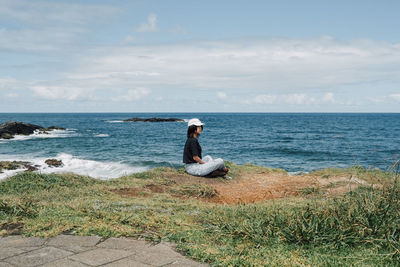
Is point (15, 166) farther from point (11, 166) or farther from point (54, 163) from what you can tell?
point (54, 163)

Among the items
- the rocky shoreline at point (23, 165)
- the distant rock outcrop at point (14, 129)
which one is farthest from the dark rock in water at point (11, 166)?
the distant rock outcrop at point (14, 129)

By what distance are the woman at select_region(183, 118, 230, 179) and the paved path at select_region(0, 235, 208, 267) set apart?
258 inches

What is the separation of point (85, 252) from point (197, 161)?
7.21 m

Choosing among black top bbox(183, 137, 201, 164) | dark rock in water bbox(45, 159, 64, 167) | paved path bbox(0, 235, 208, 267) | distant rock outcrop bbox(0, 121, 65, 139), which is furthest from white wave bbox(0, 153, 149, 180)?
distant rock outcrop bbox(0, 121, 65, 139)

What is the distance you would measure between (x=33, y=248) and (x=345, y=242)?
328cm

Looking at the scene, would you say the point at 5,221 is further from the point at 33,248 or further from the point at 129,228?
the point at 129,228

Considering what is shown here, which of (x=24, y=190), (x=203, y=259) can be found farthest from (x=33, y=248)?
(x=24, y=190)

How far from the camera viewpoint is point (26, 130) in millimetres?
46844

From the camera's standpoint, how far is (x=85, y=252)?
11.3 feet

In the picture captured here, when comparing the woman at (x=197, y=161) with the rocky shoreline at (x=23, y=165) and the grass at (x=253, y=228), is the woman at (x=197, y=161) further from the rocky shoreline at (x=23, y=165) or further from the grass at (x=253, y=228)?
the rocky shoreline at (x=23, y=165)

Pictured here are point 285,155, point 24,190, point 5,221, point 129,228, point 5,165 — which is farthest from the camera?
point 285,155

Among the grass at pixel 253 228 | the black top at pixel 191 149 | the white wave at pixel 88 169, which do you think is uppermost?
the black top at pixel 191 149

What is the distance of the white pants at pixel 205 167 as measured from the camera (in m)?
10.2

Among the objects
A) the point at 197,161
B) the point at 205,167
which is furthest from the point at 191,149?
the point at 205,167
